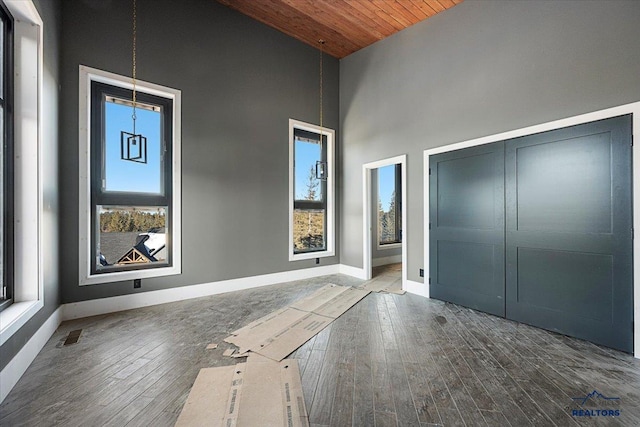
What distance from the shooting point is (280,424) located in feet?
5.04

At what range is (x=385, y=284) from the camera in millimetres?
4648

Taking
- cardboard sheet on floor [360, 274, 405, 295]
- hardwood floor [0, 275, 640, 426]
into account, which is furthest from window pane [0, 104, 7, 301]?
cardboard sheet on floor [360, 274, 405, 295]

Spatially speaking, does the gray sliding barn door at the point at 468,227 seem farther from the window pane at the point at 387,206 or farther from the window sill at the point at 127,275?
the window sill at the point at 127,275

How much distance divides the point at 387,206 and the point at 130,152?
5244 millimetres

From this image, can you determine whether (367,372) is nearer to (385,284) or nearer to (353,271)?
(385,284)

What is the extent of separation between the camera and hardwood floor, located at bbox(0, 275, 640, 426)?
1.64m

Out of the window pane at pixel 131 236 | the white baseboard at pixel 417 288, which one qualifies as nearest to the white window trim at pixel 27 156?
the window pane at pixel 131 236

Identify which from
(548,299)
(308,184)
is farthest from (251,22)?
(548,299)

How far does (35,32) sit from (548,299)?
17.2ft

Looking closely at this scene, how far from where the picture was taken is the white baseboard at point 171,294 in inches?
122

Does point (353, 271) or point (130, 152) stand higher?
point (130, 152)

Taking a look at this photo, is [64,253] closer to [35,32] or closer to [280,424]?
[35,32]
